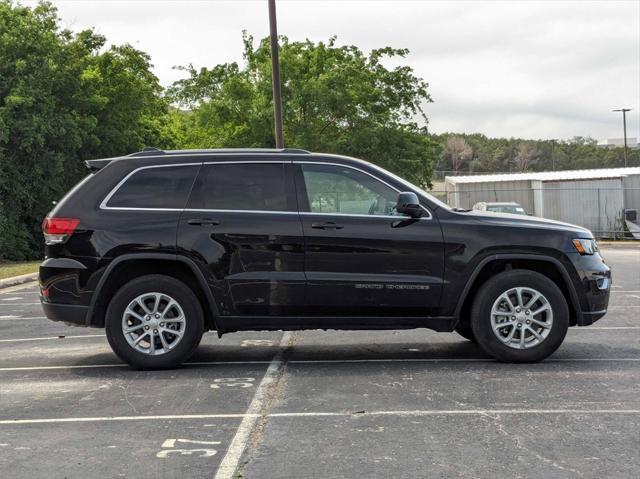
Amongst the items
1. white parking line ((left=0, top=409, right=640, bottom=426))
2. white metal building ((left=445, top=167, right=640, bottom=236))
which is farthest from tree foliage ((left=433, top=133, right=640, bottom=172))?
white parking line ((left=0, top=409, right=640, bottom=426))

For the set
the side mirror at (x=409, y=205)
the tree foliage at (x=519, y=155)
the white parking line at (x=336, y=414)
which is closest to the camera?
the white parking line at (x=336, y=414)

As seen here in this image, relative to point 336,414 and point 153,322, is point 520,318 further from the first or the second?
point 153,322

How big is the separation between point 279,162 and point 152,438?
3.09 meters

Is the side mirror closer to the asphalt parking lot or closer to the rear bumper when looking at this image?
the asphalt parking lot

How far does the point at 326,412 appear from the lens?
5641mm

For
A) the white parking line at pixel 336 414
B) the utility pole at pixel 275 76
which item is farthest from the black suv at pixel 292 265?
the utility pole at pixel 275 76

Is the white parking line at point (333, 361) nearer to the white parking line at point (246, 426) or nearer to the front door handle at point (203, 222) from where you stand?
the white parking line at point (246, 426)

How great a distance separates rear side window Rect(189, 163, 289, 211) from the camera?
288 inches

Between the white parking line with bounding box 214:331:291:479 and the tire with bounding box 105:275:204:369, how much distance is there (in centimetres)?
77

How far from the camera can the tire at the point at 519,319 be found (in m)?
7.23

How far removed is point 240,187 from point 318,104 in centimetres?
2233

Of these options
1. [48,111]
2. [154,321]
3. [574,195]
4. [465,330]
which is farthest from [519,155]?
[154,321]

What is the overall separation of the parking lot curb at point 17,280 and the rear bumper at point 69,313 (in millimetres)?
11057

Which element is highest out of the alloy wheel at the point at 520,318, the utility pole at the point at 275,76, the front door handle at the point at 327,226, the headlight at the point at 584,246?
the utility pole at the point at 275,76
